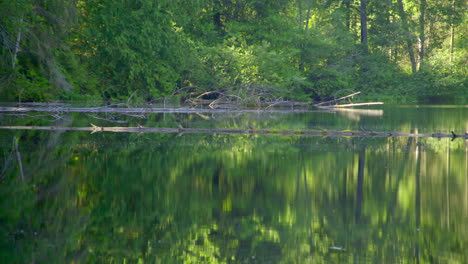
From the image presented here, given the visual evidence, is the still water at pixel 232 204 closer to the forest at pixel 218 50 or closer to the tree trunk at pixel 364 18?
the forest at pixel 218 50

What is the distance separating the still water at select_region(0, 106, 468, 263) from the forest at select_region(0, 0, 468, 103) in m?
12.2

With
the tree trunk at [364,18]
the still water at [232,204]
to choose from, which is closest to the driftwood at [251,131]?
the still water at [232,204]

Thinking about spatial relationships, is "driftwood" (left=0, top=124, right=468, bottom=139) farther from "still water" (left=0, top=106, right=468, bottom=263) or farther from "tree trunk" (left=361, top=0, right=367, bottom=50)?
"tree trunk" (left=361, top=0, right=367, bottom=50)

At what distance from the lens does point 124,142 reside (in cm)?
1579

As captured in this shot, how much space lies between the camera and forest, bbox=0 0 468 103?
86.0ft

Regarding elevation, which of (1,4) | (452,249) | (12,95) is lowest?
(452,249)

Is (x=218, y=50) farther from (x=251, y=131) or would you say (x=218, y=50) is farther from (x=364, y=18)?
(x=251, y=131)

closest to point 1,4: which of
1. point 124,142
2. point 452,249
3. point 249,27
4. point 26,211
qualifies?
point 124,142

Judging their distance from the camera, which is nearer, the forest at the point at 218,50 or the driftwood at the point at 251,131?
the driftwood at the point at 251,131

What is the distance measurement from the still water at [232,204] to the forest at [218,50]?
12246mm

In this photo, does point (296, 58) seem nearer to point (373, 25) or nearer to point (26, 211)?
point (373, 25)

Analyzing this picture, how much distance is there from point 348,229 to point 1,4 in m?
18.7

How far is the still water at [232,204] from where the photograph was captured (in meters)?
6.21

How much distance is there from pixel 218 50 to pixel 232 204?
1152 inches
